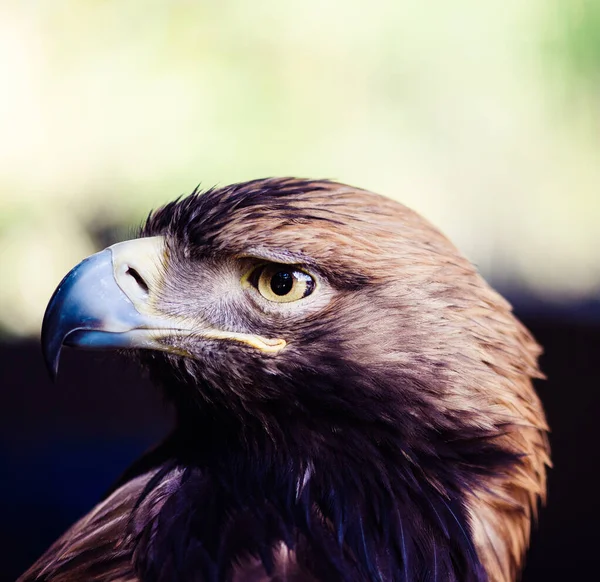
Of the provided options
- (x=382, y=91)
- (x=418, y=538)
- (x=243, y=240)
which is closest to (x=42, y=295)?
(x=382, y=91)

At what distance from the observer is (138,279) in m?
1.23

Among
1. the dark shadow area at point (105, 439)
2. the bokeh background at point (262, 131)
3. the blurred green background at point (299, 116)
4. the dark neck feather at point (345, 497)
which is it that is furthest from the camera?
the blurred green background at point (299, 116)

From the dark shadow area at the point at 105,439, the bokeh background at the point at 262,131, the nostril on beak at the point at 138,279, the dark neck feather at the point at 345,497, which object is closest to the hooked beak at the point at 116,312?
the nostril on beak at the point at 138,279

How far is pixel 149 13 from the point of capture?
134 inches

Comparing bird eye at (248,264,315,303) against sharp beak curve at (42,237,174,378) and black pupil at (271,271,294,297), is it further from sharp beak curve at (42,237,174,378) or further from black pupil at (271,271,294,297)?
sharp beak curve at (42,237,174,378)

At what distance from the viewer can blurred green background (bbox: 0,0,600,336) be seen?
3.21 m

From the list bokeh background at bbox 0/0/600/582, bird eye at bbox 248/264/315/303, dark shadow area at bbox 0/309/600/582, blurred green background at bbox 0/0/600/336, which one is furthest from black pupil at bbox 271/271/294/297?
blurred green background at bbox 0/0/600/336

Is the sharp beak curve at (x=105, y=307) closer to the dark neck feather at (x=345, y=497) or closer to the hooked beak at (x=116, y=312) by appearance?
the hooked beak at (x=116, y=312)

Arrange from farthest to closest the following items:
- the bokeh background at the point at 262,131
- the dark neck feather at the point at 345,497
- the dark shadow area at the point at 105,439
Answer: the bokeh background at the point at 262,131 < the dark shadow area at the point at 105,439 < the dark neck feather at the point at 345,497

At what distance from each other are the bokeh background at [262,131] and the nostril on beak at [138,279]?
185 cm

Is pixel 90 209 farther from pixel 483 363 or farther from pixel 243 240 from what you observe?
pixel 483 363

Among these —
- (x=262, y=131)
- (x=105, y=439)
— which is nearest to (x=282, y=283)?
(x=105, y=439)

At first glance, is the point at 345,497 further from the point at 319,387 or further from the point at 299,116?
the point at 299,116

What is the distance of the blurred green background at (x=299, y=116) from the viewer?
321cm
